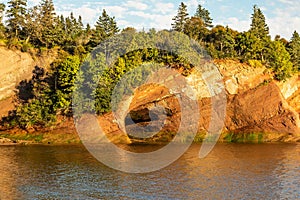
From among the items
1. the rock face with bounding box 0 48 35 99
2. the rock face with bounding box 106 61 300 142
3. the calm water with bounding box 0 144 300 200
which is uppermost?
the rock face with bounding box 0 48 35 99

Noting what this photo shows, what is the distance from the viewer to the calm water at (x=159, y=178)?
96.3ft

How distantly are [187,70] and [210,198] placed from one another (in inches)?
1753

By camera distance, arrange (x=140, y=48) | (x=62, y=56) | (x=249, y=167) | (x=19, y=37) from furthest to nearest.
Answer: (x=19, y=37), (x=62, y=56), (x=140, y=48), (x=249, y=167)

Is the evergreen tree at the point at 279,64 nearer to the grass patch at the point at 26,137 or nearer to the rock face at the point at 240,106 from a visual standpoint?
the rock face at the point at 240,106

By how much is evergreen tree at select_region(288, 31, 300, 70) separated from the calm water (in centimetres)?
3947

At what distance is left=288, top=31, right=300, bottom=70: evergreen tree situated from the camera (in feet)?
276

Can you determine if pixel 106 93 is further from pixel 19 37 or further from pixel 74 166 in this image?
pixel 19 37

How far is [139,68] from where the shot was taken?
2677 inches

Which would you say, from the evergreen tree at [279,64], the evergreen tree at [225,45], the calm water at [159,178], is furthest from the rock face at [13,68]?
the evergreen tree at [279,64]

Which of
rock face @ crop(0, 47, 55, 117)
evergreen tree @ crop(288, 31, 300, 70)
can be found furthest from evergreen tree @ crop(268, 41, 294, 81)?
rock face @ crop(0, 47, 55, 117)

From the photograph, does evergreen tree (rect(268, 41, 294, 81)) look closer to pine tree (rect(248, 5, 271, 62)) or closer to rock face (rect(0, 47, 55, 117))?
pine tree (rect(248, 5, 271, 62))

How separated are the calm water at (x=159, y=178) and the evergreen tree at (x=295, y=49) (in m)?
39.5

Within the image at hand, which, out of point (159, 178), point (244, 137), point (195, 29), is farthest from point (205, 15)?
point (159, 178)

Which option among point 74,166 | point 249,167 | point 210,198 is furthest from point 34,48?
point 210,198
